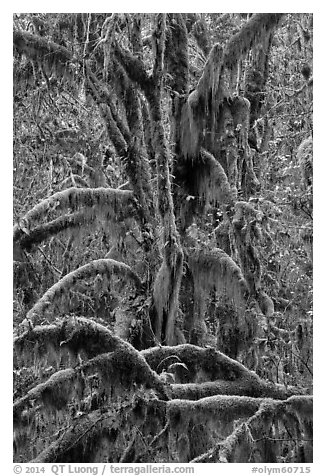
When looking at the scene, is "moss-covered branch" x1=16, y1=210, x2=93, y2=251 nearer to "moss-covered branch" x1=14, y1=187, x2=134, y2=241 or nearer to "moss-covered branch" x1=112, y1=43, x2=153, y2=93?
"moss-covered branch" x1=14, y1=187, x2=134, y2=241

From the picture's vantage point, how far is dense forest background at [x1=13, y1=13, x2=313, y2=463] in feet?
22.8

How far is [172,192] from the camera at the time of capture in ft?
25.0

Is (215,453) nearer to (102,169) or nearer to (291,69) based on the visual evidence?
(102,169)

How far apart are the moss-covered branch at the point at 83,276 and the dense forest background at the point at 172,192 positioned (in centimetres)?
2

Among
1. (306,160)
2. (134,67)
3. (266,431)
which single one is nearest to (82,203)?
(134,67)

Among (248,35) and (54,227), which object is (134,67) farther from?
(54,227)

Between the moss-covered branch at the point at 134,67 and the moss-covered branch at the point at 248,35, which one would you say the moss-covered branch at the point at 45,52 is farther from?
the moss-covered branch at the point at 248,35

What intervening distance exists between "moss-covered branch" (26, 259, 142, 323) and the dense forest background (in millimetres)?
17

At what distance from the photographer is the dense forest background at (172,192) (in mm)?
6953

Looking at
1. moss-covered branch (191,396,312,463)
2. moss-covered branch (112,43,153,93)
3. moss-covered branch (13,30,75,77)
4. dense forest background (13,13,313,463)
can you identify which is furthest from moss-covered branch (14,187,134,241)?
moss-covered branch (191,396,312,463)

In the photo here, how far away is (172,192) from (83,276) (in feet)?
→ 4.77

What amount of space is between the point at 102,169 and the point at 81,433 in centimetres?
394

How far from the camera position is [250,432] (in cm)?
567
